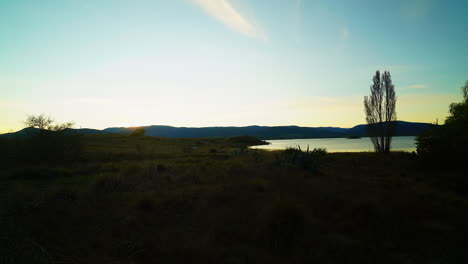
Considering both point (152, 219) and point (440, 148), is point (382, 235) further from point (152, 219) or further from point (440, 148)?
point (440, 148)

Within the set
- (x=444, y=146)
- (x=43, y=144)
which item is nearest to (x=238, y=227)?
(x=444, y=146)

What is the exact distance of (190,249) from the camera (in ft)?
11.5

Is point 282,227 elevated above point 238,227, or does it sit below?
above

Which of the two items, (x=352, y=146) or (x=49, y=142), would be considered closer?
(x=49, y=142)

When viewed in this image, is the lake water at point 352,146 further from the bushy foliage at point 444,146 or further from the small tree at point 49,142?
the small tree at point 49,142

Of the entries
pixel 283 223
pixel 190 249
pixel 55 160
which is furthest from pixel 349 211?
pixel 55 160

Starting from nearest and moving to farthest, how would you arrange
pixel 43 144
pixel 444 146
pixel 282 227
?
pixel 282 227
pixel 444 146
pixel 43 144

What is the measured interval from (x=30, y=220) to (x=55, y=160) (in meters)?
14.4

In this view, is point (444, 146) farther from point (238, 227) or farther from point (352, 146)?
point (352, 146)

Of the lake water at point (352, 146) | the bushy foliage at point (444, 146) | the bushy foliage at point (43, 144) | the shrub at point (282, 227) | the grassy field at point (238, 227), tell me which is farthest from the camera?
the lake water at point (352, 146)

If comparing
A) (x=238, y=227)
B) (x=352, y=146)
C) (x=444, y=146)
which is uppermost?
(x=444, y=146)

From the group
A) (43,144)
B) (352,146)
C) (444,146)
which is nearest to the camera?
(444,146)

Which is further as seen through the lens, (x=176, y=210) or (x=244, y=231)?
(x=176, y=210)

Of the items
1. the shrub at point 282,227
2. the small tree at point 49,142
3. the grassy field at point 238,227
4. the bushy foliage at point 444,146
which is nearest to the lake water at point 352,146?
the bushy foliage at point 444,146
